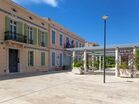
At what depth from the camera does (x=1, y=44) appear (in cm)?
1430

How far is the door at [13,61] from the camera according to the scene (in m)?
15.8

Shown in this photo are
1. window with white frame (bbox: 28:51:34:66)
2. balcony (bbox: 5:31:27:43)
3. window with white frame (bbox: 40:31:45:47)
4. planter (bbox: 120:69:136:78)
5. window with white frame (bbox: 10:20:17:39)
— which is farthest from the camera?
window with white frame (bbox: 40:31:45:47)

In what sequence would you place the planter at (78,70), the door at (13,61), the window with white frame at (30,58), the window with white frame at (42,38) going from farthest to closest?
the window with white frame at (42,38), the window with white frame at (30,58), the planter at (78,70), the door at (13,61)

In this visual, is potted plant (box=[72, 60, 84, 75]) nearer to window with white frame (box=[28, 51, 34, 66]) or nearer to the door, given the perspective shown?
window with white frame (box=[28, 51, 34, 66])

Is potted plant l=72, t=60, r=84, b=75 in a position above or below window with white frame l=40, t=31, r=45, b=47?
below

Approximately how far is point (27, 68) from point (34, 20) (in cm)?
553

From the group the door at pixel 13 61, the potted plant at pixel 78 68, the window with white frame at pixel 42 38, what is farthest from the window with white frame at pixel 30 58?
the potted plant at pixel 78 68

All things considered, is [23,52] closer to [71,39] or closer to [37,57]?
[37,57]

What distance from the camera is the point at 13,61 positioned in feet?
53.1

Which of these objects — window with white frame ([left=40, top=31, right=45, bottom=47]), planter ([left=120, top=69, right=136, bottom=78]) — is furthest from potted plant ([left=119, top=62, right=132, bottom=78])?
window with white frame ([left=40, top=31, right=45, bottom=47])

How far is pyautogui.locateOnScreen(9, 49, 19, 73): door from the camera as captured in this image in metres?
15.8

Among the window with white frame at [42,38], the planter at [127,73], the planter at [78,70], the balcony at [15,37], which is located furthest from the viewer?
the window with white frame at [42,38]

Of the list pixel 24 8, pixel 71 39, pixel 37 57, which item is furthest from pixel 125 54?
pixel 71 39

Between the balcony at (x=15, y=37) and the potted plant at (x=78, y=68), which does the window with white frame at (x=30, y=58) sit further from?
the potted plant at (x=78, y=68)
